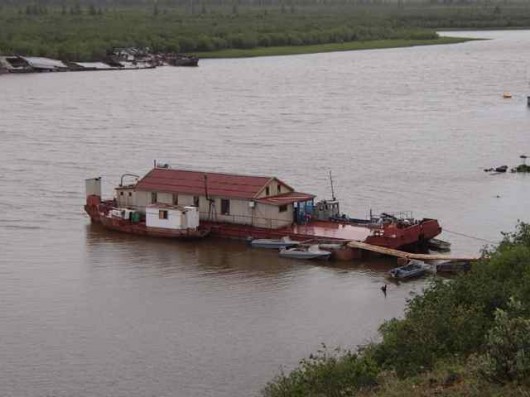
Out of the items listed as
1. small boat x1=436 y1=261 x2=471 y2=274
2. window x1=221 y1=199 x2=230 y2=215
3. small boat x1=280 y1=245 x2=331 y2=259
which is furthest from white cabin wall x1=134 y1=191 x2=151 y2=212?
small boat x1=436 y1=261 x2=471 y2=274

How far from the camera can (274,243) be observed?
28.5m

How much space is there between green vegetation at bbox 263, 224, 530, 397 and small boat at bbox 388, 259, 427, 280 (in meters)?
5.51

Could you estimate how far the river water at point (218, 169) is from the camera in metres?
20.4

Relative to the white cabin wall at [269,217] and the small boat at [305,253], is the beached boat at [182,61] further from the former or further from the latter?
the small boat at [305,253]

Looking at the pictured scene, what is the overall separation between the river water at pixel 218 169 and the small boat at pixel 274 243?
46cm

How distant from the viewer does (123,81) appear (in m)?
73.8

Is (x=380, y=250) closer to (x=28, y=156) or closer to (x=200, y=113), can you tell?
(x=28, y=156)

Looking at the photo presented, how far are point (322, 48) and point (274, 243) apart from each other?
7506 centimetres

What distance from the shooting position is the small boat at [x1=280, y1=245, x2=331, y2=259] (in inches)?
1078

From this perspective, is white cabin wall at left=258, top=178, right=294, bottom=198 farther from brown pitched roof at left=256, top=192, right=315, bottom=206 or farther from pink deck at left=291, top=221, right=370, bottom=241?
pink deck at left=291, top=221, right=370, bottom=241

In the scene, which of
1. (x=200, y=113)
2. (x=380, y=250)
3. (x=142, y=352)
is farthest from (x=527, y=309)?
(x=200, y=113)

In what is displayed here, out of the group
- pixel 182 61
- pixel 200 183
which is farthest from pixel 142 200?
pixel 182 61

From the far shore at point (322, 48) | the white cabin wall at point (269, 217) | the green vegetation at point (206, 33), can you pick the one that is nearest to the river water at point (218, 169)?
the white cabin wall at point (269, 217)

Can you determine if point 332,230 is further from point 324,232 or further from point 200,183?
point 200,183
